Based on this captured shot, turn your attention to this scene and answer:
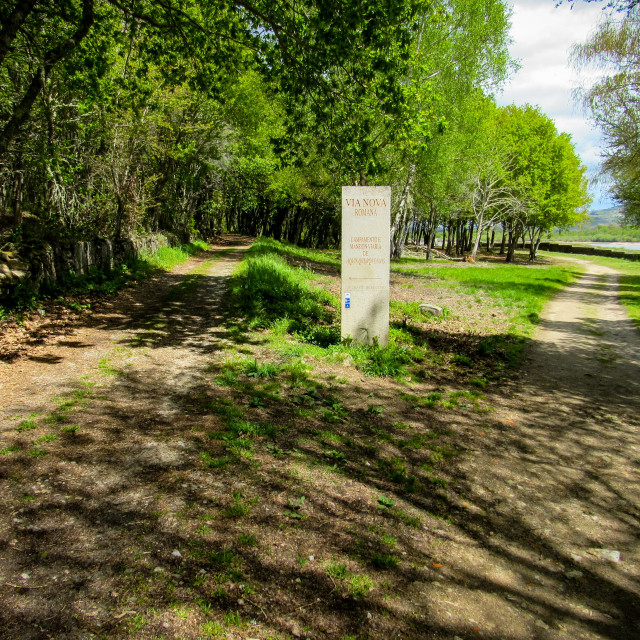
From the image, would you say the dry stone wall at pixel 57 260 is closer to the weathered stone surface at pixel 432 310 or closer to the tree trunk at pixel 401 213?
the weathered stone surface at pixel 432 310

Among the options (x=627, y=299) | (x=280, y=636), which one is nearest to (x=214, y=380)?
(x=280, y=636)

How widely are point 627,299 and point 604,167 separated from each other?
5.37 m

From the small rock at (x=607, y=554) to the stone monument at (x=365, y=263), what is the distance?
5.10 meters

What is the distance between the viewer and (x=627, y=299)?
17.7m

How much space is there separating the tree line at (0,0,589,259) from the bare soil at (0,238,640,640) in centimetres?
438

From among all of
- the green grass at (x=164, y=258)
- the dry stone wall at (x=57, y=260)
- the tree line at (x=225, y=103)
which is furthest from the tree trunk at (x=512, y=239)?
the dry stone wall at (x=57, y=260)

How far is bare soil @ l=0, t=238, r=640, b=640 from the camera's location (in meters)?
2.71

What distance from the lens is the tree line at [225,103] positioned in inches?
314

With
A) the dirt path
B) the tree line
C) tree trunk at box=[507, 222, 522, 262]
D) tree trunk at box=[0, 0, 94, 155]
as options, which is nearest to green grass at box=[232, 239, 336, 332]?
the dirt path

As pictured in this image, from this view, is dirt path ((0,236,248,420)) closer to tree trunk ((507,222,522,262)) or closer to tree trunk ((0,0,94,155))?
tree trunk ((0,0,94,155))

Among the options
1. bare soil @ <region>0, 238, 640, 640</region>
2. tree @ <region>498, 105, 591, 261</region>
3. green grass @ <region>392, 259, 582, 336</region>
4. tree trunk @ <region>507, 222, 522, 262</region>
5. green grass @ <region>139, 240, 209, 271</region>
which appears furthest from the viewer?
tree trunk @ <region>507, 222, 522, 262</region>

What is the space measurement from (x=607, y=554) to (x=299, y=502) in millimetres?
2740

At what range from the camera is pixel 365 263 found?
8.12 m

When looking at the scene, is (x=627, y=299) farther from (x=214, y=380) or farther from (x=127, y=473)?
(x=127, y=473)
